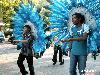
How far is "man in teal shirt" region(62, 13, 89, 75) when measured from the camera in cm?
768

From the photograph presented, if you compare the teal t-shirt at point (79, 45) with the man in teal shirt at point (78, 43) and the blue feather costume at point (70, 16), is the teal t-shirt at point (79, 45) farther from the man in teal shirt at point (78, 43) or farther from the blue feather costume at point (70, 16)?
the blue feather costume at point (70, 16)

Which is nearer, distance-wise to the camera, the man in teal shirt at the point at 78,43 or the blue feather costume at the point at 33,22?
the man in teal shirt at the point at 78,43

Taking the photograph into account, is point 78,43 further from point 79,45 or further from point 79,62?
point 79,62

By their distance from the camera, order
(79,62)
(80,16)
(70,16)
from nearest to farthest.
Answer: (79,62) < (80,16) < (70,16)

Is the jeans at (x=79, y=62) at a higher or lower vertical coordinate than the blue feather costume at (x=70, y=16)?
lower

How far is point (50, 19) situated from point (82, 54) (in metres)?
1.38

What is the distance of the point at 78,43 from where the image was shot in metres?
7.77

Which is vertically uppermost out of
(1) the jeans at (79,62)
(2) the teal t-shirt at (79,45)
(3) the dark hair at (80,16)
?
(3) the dark hair at (80,16)

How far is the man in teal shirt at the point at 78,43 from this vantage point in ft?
25.2

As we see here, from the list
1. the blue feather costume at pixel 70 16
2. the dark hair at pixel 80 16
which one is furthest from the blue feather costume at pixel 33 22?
the dark hair at pixel 80 16

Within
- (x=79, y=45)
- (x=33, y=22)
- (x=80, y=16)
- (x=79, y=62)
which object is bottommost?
(x=79, y=62)

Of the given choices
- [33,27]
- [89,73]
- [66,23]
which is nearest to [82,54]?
[66,23]

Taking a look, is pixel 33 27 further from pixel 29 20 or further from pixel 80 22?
pixel 80 22

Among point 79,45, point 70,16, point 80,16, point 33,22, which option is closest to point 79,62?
point 79,45
